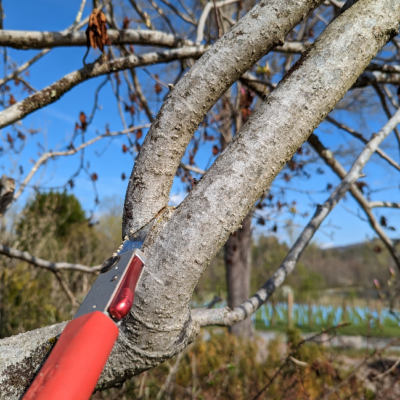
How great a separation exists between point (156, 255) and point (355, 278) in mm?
23796

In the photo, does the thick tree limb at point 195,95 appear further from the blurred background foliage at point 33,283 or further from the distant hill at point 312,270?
the distant hill at point 312,270

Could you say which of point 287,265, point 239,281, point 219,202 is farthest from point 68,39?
point 239,281

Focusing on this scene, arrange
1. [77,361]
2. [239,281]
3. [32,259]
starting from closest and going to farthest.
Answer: [77,361] < [32,259] < [239,281]

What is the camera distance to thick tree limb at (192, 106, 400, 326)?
1074mm

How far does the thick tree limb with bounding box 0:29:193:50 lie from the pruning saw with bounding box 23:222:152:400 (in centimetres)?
142

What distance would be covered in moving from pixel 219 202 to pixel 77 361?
0.43 metres

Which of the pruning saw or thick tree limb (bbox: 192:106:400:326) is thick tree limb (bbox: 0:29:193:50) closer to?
thick tree limb (bbox: 192:106:400:326)

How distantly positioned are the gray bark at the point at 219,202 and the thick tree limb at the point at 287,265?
8.4 inches

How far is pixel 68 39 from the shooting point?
5.70ft

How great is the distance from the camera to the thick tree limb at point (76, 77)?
1.47 meters

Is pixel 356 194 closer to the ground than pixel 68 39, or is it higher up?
higher up

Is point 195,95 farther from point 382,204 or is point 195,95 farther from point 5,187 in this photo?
point 382,204

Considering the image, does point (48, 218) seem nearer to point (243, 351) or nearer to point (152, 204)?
point (243, 351)

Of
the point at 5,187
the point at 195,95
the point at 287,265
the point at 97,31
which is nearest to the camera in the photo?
the point at 195,95
